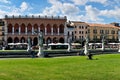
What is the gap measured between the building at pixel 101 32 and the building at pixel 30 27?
1920cm

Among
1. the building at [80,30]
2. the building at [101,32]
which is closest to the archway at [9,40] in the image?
the building at [80,30]

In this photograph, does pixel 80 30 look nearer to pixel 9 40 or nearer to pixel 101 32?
pixel 101 32

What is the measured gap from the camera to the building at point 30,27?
406ft

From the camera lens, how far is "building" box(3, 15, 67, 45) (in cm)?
12381

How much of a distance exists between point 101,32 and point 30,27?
35553 mm

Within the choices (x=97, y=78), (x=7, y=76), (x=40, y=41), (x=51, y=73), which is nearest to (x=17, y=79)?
(x=7, y=76)

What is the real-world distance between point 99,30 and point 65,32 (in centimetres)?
2185

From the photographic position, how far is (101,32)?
14575 cm

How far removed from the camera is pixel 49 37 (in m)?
127

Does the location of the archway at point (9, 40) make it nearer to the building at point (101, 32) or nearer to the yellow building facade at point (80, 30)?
the yellow building facade at point (80, 30)

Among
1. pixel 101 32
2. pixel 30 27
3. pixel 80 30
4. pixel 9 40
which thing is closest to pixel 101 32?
pixel 101 32

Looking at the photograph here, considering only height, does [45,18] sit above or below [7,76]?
above

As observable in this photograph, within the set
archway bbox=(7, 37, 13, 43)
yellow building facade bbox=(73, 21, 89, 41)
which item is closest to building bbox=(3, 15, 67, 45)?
archway bbox=(7, 37, 13, 43)

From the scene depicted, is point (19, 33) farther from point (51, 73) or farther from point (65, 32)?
point (51, 73)
